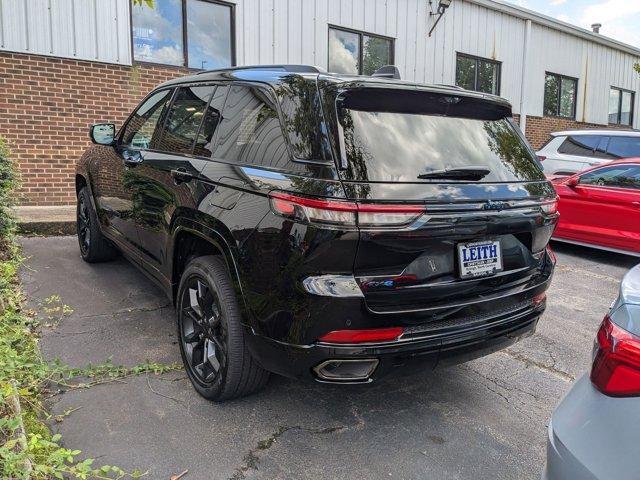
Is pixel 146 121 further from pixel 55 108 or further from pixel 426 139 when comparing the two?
pixel 55 108

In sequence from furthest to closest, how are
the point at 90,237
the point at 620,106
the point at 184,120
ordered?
the point at 620,106
the point at 90,237
the point at 184,120

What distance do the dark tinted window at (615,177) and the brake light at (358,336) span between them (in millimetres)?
5790

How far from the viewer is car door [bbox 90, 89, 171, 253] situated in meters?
4.06

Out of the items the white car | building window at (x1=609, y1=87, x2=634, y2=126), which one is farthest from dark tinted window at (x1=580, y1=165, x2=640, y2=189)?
A: building window at (x1=609, y1=87, x2=634, y2=126)

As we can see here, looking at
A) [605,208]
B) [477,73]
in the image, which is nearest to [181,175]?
[605,208]

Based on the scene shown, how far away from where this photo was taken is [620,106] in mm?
17953

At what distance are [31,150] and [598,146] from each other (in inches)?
377

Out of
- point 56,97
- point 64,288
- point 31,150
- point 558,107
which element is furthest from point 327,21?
point 558,107

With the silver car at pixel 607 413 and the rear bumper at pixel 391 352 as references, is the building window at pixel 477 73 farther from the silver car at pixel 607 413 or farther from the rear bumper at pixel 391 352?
the silver car at pixel 607 413

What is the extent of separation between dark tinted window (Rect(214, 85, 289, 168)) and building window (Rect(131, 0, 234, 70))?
6221mm

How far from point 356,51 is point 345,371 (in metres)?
9.65

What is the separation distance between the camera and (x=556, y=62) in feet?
49.5

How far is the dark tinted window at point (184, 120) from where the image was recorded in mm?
3385

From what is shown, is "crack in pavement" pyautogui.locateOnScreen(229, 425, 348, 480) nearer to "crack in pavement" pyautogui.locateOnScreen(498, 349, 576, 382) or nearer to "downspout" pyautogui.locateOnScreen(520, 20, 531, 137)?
"crack in pavement" pyautogui.locateOnScreen(498, 349, 576, 382)
